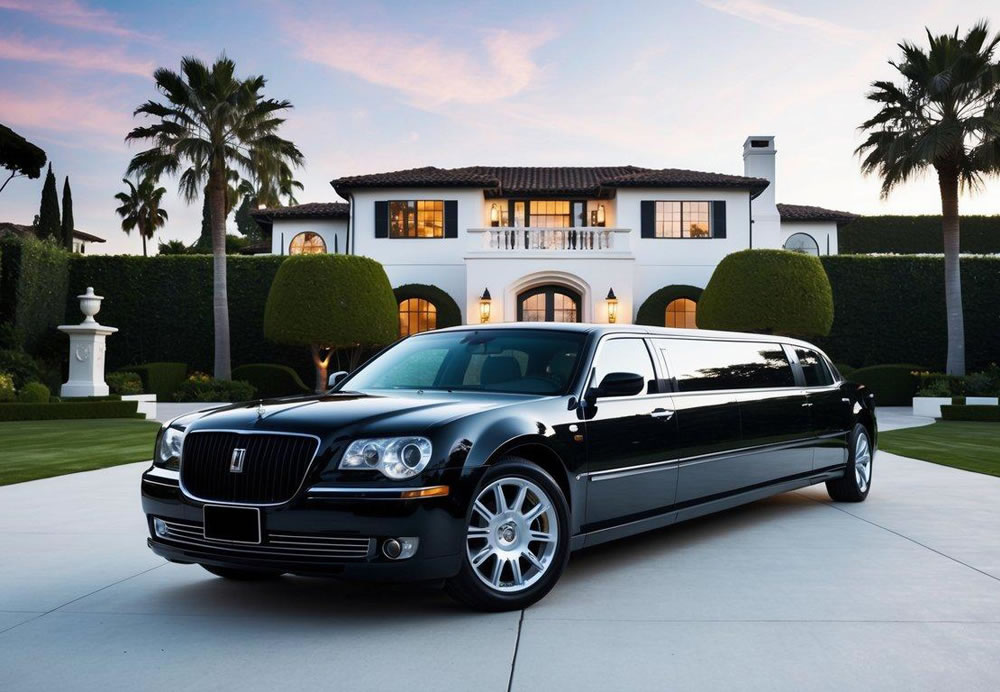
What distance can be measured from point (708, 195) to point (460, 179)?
891 cm

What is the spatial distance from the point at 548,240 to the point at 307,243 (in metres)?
10.9

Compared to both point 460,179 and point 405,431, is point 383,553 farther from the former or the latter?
point 460,179

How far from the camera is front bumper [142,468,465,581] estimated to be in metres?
4.32

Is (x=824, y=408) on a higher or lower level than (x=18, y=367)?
lower

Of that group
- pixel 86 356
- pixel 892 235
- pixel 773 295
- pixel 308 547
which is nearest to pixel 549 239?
pixel 773 295

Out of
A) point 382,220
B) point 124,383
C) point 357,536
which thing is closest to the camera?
point 357,536

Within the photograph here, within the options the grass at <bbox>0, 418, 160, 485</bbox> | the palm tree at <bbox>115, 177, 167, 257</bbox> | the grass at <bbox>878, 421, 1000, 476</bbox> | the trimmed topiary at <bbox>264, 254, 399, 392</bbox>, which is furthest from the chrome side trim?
the palm tree at <bbox>115, 177, 167, 257</bbox>

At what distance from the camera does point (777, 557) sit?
6.05 metres

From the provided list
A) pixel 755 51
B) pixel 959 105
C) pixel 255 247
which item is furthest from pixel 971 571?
pixel 255 247

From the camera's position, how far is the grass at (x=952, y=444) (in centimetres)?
1195

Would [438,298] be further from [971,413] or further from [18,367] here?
[971,413]

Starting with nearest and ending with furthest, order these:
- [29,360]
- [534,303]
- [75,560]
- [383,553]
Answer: [383,553] → [75,560] → [29,360] → [534,303]

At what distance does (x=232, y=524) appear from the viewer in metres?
4.54

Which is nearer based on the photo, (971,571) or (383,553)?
(383,553)
